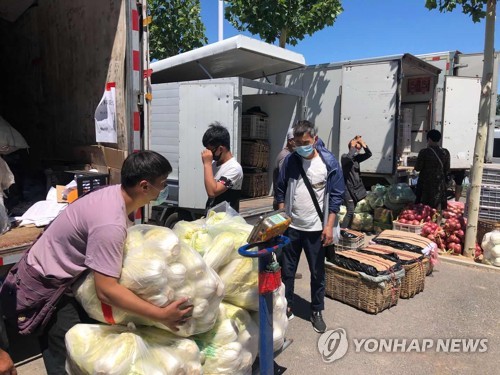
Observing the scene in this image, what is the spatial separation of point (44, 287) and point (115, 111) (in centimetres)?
202

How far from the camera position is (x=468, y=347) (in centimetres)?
350

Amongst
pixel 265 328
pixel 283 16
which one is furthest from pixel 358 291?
pixel 283 16

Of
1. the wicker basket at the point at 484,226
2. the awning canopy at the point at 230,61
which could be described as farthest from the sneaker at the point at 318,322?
the wicker basket at the point at 484,226

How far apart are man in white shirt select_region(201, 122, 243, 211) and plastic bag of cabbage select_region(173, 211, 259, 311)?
124 centimetres

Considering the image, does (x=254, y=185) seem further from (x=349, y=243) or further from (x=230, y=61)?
(x=230, y=61)

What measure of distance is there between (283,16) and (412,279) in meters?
5.98

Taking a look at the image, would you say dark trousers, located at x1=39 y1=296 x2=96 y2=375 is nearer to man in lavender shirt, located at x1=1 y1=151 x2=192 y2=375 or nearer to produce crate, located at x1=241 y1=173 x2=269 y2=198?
man in lavender shirt, located at x1=1 y1=151 x2=192 y2=375

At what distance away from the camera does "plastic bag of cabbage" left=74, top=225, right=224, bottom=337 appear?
1.78m

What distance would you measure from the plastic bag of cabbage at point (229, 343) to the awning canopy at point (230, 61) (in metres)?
3.44

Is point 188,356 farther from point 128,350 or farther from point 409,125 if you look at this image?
point 409,125

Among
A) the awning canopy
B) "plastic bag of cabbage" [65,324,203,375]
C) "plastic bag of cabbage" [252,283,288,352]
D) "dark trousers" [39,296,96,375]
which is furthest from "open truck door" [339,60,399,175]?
"dark trousers" [39,296,96,375]

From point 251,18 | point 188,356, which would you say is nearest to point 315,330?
point 188,356

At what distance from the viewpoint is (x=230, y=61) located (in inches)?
214

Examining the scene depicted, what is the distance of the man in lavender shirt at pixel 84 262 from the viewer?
1.77 metres
